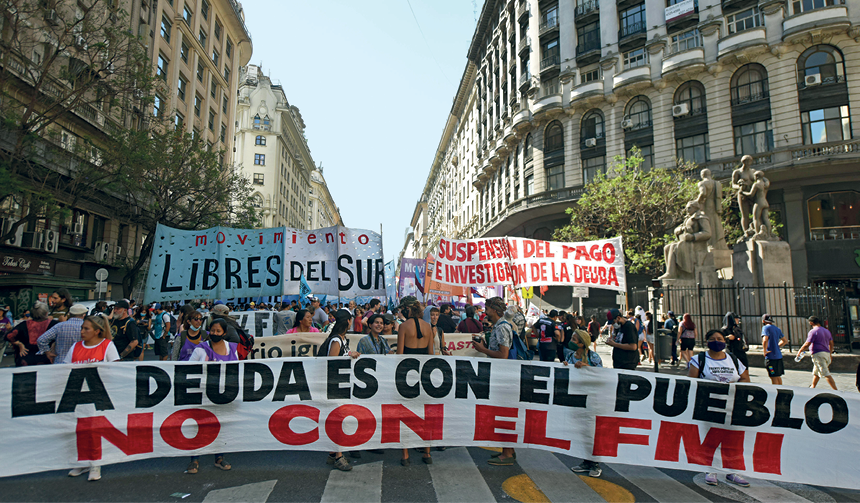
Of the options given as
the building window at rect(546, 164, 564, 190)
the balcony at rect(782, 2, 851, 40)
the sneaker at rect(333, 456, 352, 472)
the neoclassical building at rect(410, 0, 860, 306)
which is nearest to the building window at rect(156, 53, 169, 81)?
the neoclassical building at rect(410, 0, 860, 306)

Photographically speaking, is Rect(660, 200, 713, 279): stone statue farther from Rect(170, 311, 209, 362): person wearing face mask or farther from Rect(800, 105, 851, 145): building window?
Rect(800, 105, 851, 145): building window

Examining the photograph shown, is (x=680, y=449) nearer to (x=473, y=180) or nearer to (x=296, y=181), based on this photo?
(x=473, y=180)

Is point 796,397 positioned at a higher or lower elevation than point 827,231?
lower

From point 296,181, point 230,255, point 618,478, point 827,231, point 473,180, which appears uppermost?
point 296,181

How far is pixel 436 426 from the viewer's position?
5543 millimetres

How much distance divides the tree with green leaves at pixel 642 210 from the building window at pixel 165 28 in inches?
1169

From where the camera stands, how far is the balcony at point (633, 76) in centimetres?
3250

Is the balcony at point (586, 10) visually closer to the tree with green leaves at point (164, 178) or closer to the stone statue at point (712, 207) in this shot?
the stone statue at point (712, 207)

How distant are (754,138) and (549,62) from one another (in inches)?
572

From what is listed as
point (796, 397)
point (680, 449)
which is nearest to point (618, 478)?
point (680, 449)

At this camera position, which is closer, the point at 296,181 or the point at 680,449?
the point at 680,449

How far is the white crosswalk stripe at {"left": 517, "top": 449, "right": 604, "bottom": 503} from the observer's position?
4688 millimetres

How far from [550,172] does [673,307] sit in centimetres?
2228

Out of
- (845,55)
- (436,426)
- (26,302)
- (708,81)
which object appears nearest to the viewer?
(436,426)
